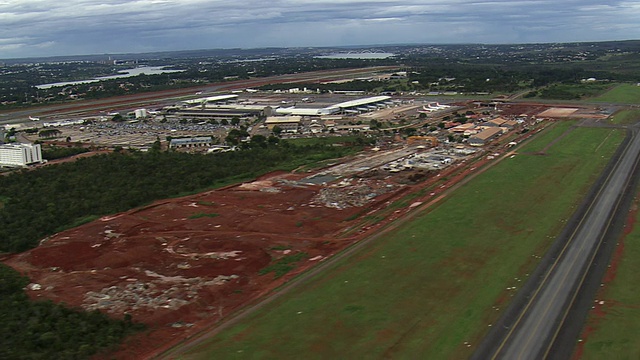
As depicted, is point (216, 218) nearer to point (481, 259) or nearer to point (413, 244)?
point (413, 244)

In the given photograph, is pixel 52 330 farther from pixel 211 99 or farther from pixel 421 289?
pixel 211 99

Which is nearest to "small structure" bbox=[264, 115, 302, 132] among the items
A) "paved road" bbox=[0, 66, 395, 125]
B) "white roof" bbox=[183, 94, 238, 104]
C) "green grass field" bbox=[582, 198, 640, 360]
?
"white roof" bbox=[183, 94, 238, 104]

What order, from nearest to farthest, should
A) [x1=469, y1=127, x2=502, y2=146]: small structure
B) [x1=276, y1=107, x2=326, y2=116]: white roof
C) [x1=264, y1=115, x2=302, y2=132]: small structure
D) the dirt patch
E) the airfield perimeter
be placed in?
the dirt patch, the airfield perimeter, [x1=469, y1=127, x2=502, y2=146]: small structure, [x1=264, y1=115, x2=302, y2=132]: small structure, [x1=276, y1=107, x2=326, y2=116]: white roof

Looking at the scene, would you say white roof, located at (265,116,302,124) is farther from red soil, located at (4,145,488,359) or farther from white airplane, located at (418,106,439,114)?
red soil, located at (4,145,488,359)

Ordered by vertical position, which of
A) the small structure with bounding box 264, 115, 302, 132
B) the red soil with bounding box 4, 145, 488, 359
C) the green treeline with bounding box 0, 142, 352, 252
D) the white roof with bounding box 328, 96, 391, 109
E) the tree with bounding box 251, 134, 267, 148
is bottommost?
the red soil with bounding box 4, 145, 488, 359

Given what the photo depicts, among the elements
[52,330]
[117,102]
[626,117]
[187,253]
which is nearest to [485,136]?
[626,117]

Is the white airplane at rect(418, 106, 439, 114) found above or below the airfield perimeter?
above

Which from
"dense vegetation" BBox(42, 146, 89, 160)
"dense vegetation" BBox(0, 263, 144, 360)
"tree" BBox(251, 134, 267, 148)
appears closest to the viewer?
"dense vegetation" BBox(0, 263, 144, 360)

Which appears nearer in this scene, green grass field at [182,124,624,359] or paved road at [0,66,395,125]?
green grass field at [182,124,624,359]
